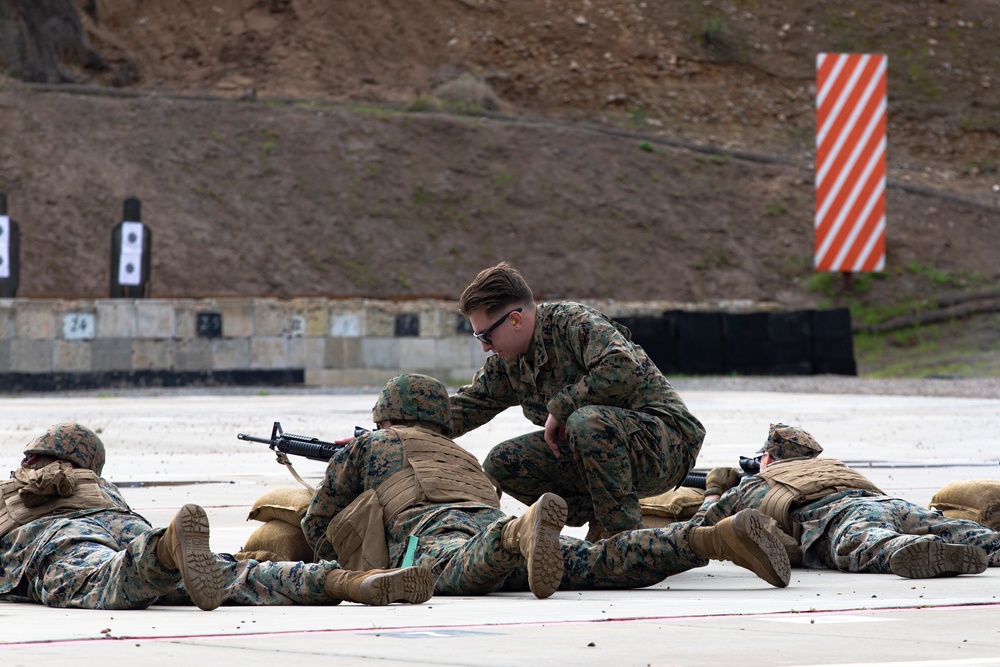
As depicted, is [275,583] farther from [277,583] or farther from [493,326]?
[493,326]

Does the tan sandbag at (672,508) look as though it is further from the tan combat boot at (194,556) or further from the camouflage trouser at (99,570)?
the tan combat boot at (194,556)

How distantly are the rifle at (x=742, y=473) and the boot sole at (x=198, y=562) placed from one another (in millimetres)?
2603

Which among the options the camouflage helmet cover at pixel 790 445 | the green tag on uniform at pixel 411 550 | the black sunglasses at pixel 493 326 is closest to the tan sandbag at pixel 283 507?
the green tag on uniform at pixel 411 550

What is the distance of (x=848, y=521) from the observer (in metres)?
6.20

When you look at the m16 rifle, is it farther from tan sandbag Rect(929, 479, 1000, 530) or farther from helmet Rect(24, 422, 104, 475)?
tan sandbag Rect(929, 479, 1000, 530)

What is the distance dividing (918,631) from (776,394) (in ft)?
55.5

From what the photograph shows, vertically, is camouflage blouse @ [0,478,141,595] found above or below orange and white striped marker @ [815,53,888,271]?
below

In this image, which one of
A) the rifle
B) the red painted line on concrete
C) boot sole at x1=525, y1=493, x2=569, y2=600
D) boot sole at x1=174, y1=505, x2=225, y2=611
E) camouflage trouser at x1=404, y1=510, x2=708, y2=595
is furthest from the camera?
the rifle

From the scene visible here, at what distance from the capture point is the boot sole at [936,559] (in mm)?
5637

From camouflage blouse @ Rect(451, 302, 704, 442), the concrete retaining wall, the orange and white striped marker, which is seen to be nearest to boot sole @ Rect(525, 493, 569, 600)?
camouflage blouse @ Rect(451, 302, 704, 442)

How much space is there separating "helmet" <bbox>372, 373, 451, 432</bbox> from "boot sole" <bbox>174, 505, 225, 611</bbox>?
1.30 metres

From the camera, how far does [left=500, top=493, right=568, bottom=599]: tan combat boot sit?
4762mm

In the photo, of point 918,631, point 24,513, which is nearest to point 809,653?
point 918,631

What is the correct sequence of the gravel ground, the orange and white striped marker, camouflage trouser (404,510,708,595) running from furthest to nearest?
the orange and white striped marker
the gravel ground
camouflage trouser (404,510,708,595)
